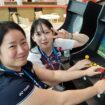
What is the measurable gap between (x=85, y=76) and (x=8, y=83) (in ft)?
2.19

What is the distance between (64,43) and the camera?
2365 millimetres

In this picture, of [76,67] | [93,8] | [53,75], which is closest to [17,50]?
[53,75]

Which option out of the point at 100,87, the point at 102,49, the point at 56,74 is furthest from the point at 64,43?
the point at 100,87

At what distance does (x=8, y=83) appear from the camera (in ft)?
4.09

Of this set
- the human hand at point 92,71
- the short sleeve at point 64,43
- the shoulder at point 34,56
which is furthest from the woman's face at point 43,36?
the human hand at point 92,71

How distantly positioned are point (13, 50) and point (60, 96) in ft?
1.17

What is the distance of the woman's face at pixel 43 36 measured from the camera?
6.86 feet

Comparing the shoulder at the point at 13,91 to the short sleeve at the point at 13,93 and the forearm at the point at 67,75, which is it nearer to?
the short sleeve at the point at 13,93

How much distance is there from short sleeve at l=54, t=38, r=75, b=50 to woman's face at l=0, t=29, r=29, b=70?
973 millimetres

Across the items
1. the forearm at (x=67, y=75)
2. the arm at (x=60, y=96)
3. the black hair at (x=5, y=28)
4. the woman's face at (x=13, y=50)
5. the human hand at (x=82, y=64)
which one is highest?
the black hair at (x=5, y=28)

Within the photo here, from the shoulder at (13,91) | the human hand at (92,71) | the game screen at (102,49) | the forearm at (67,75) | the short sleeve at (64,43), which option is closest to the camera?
the shoulder at (13,91)

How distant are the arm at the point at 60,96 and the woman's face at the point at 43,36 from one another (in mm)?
766

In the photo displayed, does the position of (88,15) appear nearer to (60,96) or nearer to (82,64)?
(82,64)

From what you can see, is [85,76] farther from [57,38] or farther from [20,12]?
[20,12]
